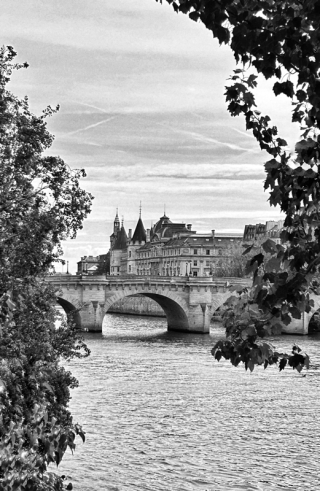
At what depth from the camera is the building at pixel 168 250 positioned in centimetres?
12744

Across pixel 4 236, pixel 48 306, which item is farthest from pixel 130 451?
pixel 4 236

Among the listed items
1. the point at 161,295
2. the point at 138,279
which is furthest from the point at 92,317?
the point at 161,295

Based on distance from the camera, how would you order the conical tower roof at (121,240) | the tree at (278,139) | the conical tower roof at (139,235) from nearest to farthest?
the tree at (278,139)
the conical tower roof at (139,235)
the conical tower roof at (121,240)

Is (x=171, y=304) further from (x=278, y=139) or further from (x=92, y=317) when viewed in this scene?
(x=278, y=139)

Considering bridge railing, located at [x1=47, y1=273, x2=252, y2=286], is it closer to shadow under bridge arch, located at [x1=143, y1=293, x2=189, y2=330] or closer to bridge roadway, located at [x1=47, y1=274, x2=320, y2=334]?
bridge roadway, located at [x1=47, y1=274, x2=320, y2=334]

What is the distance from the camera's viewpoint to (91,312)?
57.8 meters

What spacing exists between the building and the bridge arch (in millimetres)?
40992

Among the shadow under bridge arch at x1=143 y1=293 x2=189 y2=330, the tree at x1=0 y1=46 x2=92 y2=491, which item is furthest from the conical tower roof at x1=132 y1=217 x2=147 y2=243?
the tree at x1=0 y1=46 x2=92 y2=491

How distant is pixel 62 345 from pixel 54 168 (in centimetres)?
317

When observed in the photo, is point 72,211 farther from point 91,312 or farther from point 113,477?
point 91,312

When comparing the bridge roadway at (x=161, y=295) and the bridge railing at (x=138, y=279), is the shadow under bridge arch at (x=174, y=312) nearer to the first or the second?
the bridge roadway at (x=161, y=295)

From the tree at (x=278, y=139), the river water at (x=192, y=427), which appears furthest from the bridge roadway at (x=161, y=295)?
the tree at (x=278, y=139)

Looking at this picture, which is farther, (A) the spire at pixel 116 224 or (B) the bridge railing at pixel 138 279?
(A) the spire at pixel 116 224

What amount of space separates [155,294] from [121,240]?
107 m
